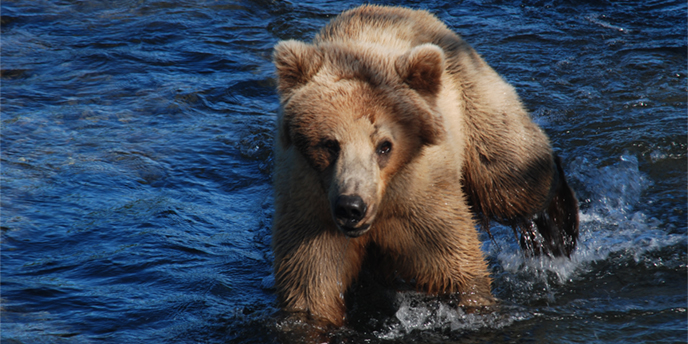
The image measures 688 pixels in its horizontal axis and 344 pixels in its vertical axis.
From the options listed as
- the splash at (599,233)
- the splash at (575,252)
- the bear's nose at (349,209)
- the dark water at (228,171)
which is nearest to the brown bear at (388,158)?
the bear's nose at (349,209)

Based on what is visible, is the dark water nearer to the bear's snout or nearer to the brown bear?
the brown bear

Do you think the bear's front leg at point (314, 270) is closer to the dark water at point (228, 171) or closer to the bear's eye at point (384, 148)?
the dark water at point (228, 171)

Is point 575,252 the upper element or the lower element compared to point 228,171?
upper

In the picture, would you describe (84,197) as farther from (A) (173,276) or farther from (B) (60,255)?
(A) (173,276)

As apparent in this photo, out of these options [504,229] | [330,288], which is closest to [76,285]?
[330,288]

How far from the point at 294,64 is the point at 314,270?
1313mm

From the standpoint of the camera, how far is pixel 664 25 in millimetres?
9664

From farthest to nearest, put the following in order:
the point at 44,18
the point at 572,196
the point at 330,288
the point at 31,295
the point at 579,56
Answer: the point at 44,18 → the point at 579,56 → the point at 572,196 → the point at 31,295 → the point at 330,288

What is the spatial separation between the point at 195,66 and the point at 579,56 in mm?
5592

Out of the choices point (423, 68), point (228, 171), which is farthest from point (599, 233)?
point (228, 171)

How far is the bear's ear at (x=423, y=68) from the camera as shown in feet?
13.1

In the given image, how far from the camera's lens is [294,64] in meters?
4.05

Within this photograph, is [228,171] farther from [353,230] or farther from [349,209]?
[349,209]

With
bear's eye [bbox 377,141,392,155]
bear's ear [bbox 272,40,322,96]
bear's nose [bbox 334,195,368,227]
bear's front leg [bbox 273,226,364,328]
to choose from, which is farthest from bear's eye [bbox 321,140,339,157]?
bear's front leg [bbox 273,226,364,328]
